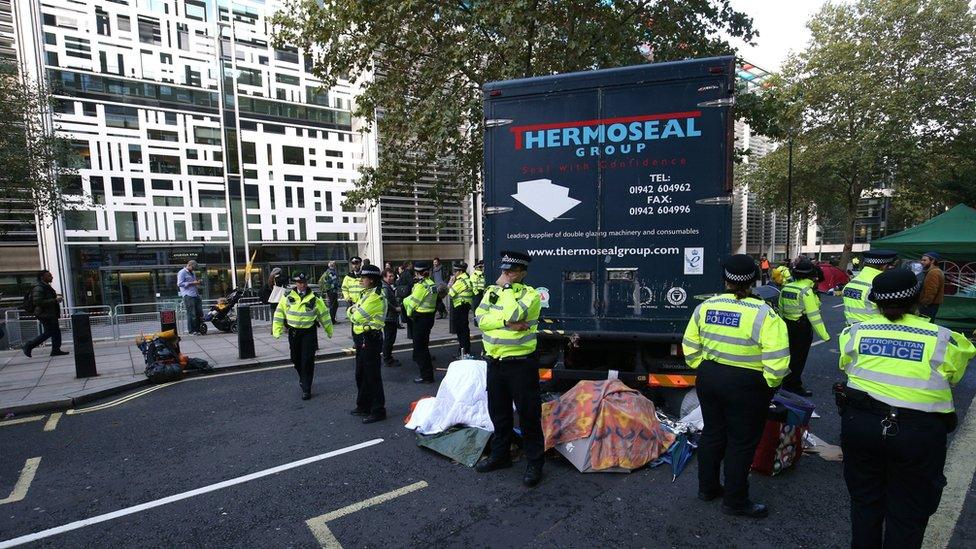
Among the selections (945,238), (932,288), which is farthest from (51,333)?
(945,238)

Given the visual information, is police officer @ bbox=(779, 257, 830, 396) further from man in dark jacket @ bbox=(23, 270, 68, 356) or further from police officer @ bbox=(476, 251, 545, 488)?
man in dark jacket @ bbox=(23, 270, 68, 356)

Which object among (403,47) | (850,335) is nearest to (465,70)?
(403,47)

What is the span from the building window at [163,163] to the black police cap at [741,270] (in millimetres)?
22085

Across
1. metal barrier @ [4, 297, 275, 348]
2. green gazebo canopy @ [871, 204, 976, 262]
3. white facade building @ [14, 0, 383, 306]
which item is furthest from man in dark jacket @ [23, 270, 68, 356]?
green gazebo canopy @ [871, 204, 976, 262]

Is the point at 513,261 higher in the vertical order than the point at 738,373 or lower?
higher

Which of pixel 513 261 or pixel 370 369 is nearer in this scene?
pixel 513 261

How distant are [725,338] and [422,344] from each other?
5070mm

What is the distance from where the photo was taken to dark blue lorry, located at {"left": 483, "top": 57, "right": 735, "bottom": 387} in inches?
184

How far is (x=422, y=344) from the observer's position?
24.6ft

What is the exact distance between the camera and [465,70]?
11.4 metres

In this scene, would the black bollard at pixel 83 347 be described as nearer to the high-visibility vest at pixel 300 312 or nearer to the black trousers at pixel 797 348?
the high-visibility vest at pixel 300 312

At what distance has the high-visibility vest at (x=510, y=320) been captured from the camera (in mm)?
3891

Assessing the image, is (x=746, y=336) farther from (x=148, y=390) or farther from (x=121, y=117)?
(x=121, y=117)

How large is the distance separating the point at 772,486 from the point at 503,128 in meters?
4.29
